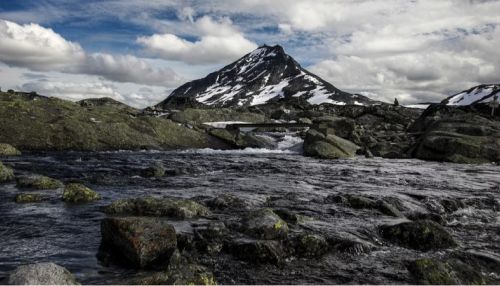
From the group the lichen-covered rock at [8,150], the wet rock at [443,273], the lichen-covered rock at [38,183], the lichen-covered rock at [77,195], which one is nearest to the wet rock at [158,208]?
the lichen-covered rock at [77,195]

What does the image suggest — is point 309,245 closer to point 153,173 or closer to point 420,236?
point 420,236

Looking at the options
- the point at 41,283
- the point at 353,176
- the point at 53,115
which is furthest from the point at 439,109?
the point at 41,283

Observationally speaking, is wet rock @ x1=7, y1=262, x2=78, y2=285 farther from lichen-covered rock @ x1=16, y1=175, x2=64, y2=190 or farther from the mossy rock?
lichen-covered rock @ x1=16, y1=175, x2=64, y2=190

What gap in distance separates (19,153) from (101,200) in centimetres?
1747

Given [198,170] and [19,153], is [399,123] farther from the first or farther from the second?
[19,153]

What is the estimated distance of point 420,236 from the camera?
1221 cm

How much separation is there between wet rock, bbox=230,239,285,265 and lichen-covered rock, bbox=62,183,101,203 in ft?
25.8

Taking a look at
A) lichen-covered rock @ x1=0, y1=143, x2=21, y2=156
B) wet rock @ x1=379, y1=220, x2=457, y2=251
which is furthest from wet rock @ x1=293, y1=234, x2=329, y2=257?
lichen-covered rock @ x1=0, y1=143, x2=21, y2=156

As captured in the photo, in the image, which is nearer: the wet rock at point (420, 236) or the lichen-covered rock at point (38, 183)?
the wet rock at point (420, 236)

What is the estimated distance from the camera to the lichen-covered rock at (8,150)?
2978 centimetres

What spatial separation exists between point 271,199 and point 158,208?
213 inches

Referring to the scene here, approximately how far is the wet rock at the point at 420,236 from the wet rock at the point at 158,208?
6170mm

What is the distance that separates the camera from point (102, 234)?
11312mm

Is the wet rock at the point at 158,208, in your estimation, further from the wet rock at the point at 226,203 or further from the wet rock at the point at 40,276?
the wet rock at the point at 40,276
